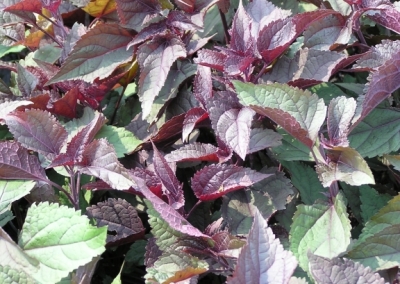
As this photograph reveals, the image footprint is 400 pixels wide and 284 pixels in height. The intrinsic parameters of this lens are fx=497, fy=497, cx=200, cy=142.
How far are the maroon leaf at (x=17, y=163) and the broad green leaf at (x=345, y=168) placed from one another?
60 centimetres

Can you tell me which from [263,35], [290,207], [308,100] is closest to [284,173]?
[290,207]

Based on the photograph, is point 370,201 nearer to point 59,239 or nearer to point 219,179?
point 219,179

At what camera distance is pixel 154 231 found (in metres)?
1.01

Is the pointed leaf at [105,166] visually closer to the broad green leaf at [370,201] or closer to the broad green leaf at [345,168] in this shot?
the broad green leaf at [345,168]

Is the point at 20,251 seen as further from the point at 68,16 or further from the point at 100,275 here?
the point at 68,16

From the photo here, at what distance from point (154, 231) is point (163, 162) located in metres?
0.14

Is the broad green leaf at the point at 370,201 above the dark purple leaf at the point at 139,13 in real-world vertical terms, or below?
below

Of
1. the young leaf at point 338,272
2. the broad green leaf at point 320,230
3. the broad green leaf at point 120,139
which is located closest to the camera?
the young leaf at point 338,272

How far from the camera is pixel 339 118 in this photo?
1.02 m

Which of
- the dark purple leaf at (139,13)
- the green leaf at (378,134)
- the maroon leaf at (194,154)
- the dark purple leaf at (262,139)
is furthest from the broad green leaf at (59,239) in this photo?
the green leaf at (378,134)

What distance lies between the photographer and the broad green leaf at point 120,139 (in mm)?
1147

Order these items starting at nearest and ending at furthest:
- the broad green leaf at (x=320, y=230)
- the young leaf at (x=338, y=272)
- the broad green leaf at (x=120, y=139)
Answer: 1. the young leaf at (x=338, y=272)
2. the broad green leaf at (x=320, y=230)
3. the broad green leaf at (x=120, y=139)

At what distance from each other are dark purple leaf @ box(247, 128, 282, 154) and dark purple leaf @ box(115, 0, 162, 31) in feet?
1.29

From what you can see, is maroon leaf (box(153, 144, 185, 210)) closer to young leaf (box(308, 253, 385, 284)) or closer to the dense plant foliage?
the dense plant foliage
